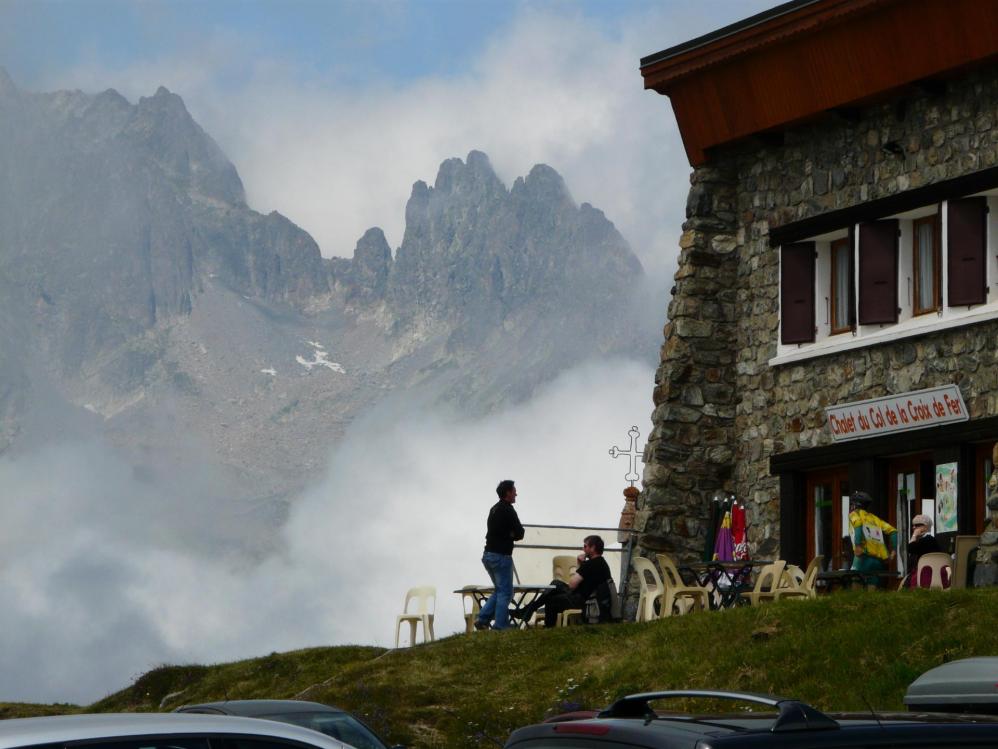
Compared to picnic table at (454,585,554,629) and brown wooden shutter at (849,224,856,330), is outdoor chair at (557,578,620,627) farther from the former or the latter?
brown wooden shutter at (849,224,856,330)

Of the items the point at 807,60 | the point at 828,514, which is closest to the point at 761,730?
the point at 828,514

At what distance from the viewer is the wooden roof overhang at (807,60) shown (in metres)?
21.9

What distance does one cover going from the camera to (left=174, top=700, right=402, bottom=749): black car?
1380 cm

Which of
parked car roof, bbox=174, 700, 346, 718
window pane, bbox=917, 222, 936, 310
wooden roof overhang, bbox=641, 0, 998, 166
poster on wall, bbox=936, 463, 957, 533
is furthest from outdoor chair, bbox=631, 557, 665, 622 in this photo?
parked car roof, bbox=174, 700, 346, 718

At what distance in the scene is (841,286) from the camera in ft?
79.3

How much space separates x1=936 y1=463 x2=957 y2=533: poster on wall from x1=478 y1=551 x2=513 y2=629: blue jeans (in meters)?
5.36

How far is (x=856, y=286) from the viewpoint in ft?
76.7

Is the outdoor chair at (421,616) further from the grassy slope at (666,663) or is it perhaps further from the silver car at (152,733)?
the silver car at (152,733)

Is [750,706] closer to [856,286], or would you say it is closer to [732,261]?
[856,286]

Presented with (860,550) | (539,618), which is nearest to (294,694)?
(539,618)

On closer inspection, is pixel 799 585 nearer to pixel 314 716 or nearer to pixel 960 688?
pixel 314 716

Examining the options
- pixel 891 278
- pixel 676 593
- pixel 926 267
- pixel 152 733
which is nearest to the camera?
pixel 152 733

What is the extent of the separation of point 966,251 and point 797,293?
330 centimetres

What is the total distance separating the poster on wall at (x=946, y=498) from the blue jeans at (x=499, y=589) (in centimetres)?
536
